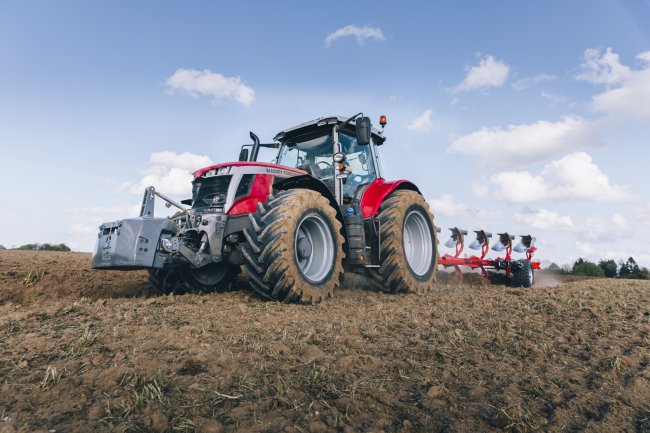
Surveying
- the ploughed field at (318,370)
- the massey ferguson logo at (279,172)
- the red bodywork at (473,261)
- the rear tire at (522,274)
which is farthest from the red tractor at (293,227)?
the rear tire at (522,274)

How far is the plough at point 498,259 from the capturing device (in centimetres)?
926

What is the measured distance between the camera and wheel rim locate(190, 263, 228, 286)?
244 inches

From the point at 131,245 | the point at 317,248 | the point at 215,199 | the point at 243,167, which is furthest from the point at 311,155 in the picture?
the point at 131,245

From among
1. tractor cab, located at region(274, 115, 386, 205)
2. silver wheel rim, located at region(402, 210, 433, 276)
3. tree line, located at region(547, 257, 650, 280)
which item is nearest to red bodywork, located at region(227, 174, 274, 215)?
tractor cab, located at region(274, 115, 386, 205)

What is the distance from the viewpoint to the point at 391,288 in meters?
6.32

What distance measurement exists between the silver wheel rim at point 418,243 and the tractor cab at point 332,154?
0.98m

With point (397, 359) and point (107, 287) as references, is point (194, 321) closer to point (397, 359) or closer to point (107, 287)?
point (397, 359)

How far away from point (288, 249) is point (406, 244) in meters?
3.05

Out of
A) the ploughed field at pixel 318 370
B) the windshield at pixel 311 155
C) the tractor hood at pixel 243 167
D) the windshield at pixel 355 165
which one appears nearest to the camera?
the ploughed field at pixel 318 370

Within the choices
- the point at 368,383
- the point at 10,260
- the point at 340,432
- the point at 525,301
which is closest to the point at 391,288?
the point at 525,301

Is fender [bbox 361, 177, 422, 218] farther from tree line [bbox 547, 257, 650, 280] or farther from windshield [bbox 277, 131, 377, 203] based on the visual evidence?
tree line [bbox 547, 257, 650, 280]

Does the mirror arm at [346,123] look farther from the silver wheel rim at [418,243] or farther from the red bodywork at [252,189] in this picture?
the silver wheel rim at [418,243]

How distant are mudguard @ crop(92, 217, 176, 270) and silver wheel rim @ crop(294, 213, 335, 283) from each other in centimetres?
155

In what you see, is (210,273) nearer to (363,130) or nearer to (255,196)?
(255,196)
